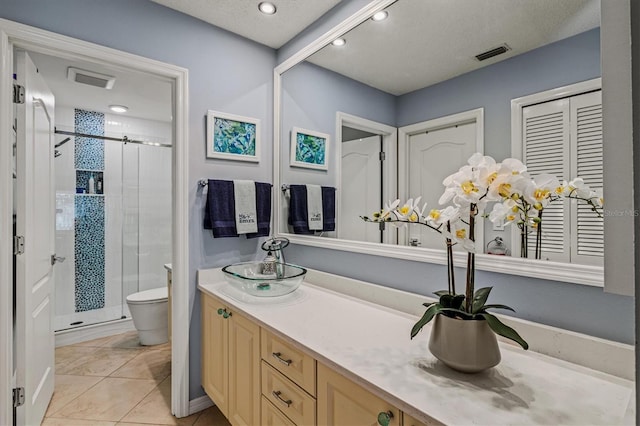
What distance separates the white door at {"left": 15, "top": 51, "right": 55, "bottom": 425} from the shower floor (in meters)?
1.18

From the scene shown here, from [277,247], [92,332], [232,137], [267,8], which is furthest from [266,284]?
[92,332]

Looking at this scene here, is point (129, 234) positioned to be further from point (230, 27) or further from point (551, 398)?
point (551, 398)

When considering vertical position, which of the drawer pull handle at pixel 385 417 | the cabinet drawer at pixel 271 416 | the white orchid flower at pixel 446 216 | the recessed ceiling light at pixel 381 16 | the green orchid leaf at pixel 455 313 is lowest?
the cabinet drawer at pixel 271 416

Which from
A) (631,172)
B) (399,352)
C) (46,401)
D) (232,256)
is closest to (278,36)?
(232,256)

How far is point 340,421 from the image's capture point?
39.9 inches

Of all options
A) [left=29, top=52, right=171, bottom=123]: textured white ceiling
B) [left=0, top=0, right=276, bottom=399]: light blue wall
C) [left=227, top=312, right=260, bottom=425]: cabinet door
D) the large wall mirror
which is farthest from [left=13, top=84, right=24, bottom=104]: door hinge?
[left=227, top=312, right=260, bottom=425]: cabinet door

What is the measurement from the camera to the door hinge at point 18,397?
5.23ft

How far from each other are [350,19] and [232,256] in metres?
1.62

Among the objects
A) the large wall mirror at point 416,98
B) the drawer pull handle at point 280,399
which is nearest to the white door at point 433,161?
the large wall mirror at point 416,98

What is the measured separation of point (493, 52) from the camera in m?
1.23

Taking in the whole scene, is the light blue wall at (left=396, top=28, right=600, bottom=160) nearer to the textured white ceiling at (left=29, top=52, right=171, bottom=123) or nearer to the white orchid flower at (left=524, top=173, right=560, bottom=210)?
the white orchid flower at (left=524, top=173, right=560, bottom=210)

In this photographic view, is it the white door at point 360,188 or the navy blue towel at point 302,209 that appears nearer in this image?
the white door at point 360,188

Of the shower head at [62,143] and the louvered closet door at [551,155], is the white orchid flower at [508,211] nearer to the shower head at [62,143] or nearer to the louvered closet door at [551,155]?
the louvered closet door at [551,155]

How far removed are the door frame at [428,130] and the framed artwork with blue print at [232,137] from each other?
1.10m
